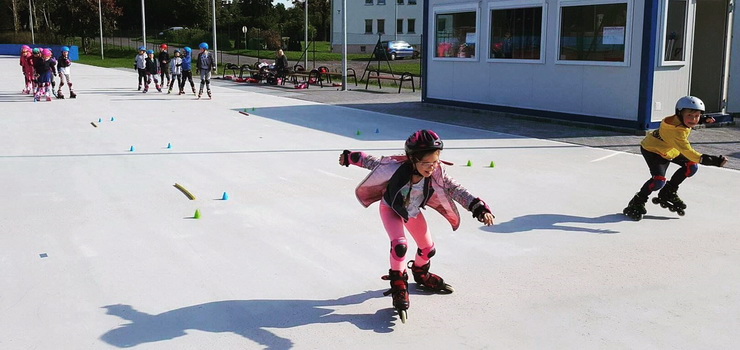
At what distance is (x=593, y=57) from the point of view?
52.9 ft

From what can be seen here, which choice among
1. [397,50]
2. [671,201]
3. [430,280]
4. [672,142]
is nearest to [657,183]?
[671,201]

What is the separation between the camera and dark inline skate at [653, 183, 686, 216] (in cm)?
818

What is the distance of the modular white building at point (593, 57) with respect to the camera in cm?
1516

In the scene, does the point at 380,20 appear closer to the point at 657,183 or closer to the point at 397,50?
the point at 397,50

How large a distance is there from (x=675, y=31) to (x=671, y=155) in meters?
8.25

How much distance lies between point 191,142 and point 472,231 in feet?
25.6

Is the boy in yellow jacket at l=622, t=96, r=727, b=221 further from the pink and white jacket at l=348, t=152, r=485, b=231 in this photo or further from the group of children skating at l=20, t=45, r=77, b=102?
the group of children skating at l=20, t=45, r=77, b=102

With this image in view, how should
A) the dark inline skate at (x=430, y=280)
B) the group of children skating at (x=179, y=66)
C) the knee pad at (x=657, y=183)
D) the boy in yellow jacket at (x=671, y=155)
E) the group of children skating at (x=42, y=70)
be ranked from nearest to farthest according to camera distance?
1. the dark inline skate at (x=430, y=280)
2. the boy in yellow jacket at (x=671, y=155)
3. the knee pad at (x=657, y=183)
4. the group of children skating at (x=42, y=70)
5. the group of children skating at (x=179, y=66)

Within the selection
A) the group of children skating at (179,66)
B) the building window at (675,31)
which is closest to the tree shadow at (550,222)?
the building window at (675,31)

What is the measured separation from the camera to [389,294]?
554 centimetres

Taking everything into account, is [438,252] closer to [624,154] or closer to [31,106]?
[624,154]

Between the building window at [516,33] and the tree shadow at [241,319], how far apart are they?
1324 cm

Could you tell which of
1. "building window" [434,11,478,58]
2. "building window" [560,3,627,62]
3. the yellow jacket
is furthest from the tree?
the yellow jacket

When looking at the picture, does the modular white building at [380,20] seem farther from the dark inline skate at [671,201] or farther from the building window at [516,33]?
the dark inline skate at [671,201]
